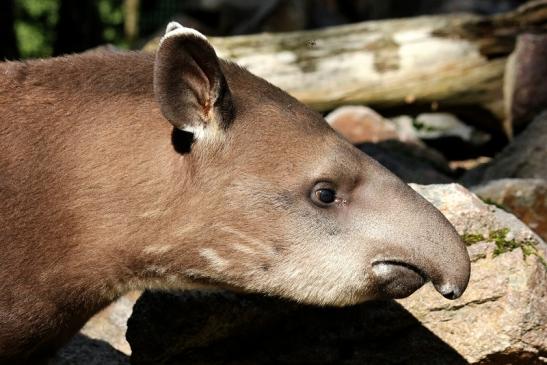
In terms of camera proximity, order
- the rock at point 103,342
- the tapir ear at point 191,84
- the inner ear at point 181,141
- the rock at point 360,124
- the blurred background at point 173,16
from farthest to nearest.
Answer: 1. the blurred background at point 173,16
2. the rock at point 360,124
3. the rock at point 103,342
4. the inner ear at point 181,141
5. the tapir ear at point 191,84

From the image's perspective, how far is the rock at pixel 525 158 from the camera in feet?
30.3

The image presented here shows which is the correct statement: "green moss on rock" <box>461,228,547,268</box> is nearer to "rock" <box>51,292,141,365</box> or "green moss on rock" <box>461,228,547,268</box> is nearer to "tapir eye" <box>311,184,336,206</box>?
"tapir eye" <box>311,184,336,206</box>

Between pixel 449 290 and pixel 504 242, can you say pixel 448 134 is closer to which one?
pixel 504 242

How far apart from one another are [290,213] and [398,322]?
1632mm

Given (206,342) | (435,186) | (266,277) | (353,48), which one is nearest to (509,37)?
(353,48)

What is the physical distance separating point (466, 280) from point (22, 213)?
217cm

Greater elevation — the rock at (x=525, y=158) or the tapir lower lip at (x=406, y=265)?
the tapir lower lip at (x=406, y=265)

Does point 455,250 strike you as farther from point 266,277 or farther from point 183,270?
point 183,270

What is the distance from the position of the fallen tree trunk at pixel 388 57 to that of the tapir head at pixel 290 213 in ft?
18.7

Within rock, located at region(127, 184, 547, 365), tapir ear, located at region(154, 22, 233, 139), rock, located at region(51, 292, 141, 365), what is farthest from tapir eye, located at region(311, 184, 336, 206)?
rock, located at region(51, 292, 141, 365)

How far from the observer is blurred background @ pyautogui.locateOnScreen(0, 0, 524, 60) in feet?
55.9

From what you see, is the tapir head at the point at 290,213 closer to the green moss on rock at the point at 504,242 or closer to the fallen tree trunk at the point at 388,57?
the green moss on rock at the point at 504,242

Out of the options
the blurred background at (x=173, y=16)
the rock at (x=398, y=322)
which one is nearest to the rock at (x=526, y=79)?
the rock at (x=398, y=322)

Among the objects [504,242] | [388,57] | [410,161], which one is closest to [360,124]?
[388,57]
